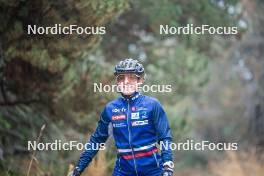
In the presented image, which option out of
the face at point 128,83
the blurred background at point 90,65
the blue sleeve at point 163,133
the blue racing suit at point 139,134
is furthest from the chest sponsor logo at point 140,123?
the blurred background at point 90,65

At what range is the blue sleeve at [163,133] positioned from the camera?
5.98 m

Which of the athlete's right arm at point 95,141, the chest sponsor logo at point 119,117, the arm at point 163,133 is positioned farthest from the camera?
the athlete's right arm at point 95,141

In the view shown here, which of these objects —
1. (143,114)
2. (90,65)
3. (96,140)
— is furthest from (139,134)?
(90,65)

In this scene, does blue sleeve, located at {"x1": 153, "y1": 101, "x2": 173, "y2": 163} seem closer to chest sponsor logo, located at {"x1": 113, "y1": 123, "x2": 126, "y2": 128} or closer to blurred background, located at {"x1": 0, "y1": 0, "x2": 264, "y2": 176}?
chest sponsor logo, located at {"x1": 113, "y1": 123, "x2": 126, "y2": 128}

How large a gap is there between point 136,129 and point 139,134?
6 cm

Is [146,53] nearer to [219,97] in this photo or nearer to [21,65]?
[21,65]

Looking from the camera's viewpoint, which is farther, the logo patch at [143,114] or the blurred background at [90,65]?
the blurred background at [90,65]

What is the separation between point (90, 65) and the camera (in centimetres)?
1145

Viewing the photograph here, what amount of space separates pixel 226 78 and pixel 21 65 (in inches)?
888

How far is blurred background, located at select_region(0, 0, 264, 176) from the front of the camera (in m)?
9.38

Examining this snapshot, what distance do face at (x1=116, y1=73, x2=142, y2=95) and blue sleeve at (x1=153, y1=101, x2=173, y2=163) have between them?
29 cm

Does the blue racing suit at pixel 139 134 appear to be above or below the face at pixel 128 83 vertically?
below

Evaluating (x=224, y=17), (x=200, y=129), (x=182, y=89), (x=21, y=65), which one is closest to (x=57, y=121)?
(x=21, y=65)

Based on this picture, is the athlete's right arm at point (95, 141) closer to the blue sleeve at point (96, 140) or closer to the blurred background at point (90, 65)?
the blue sleeve at point (96, 140)
